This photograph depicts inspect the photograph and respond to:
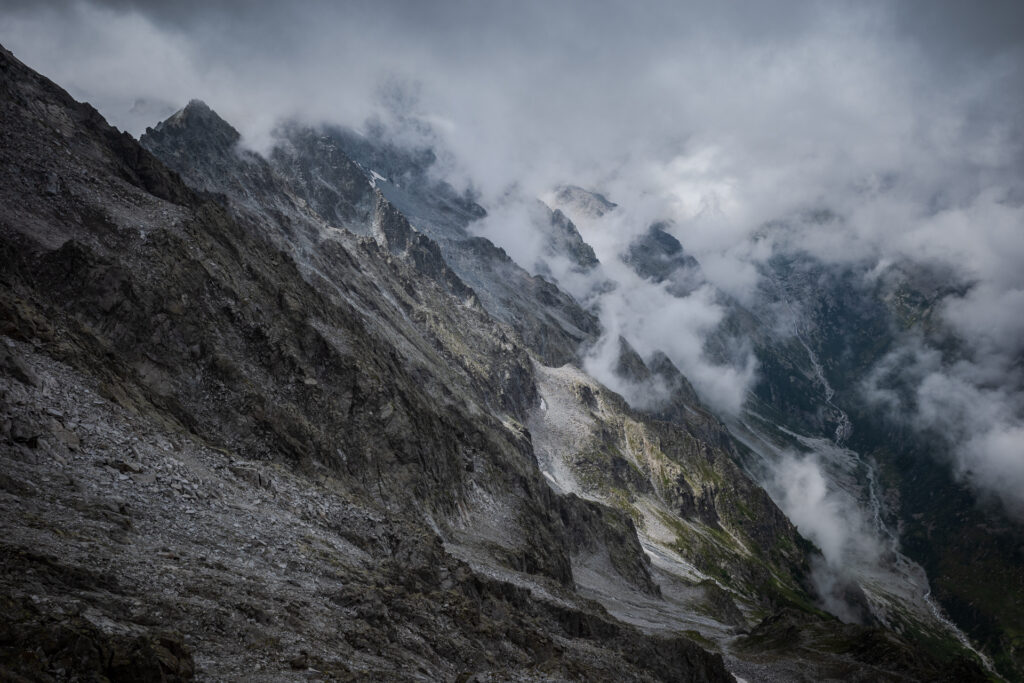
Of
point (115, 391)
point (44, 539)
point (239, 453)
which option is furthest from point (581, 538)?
point (44, 539)

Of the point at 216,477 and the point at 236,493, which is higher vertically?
the point at 216,477

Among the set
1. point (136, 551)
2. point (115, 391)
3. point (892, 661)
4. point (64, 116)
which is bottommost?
point (136, 551)

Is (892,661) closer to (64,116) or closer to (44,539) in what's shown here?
(44,539)

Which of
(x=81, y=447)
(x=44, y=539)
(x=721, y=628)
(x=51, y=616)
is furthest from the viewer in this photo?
(x=721, y=628)

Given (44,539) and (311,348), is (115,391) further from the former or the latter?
(311,348)

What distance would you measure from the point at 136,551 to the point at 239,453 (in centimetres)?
2655

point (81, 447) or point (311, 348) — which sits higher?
point (311, 348)

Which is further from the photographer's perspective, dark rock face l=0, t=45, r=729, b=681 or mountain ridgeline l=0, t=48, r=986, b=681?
mountain ridgeline l=0, t=48, r=986, b=681

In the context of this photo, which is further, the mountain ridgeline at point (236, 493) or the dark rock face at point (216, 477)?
the mountain ridgeline at point (236, 493)

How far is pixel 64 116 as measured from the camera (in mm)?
77875

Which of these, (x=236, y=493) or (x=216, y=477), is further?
(x=216, y=477)

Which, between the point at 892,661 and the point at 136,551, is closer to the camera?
the point at 136,551

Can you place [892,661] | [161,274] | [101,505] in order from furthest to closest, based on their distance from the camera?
[892,661] → [161,274] → [101,505]

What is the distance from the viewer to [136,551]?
23.9m
